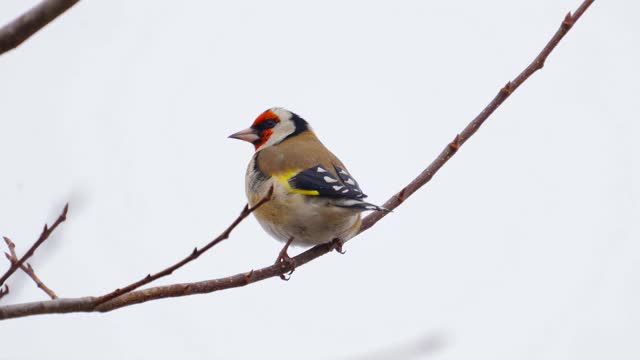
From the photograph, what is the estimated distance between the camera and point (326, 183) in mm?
5930

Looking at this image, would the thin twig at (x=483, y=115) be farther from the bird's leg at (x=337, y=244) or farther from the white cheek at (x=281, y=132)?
the white cheek at (x=281, y=132)

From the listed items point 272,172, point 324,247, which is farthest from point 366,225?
point 272,172

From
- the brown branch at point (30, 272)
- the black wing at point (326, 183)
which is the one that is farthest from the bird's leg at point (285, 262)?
the brown branch at point (30, 272)

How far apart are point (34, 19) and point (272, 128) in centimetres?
559

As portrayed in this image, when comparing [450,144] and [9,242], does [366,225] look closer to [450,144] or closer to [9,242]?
[450,144]

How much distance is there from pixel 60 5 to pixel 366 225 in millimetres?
3956

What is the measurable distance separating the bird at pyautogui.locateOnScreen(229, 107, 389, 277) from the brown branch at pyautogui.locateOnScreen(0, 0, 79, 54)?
119 inches

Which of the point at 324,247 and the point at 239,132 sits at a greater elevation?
the point at 239,132

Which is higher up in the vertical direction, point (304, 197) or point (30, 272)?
point (304, 197)

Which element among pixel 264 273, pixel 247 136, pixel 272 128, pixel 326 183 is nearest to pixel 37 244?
pixel 264 273

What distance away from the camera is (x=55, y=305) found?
3.01m

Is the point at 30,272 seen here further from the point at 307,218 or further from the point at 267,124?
the point at 267,124

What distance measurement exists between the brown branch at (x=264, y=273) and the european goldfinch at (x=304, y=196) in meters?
0.19

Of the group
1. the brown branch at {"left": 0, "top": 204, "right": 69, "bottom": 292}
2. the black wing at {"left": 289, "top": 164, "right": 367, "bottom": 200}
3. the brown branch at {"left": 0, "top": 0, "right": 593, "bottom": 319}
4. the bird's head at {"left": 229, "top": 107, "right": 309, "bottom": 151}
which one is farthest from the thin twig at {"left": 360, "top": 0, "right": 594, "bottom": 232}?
the brown branch at {"left": 0, "top": 204, "right": 69, "bottom": 292}
